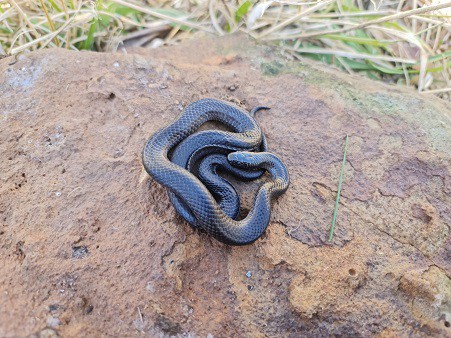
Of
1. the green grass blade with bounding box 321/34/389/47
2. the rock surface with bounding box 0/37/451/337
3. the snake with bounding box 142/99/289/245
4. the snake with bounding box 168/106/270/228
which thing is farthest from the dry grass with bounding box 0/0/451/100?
the snake with bounding box 168/106/270/228

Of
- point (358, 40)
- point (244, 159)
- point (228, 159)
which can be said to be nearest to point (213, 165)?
point (228, 159)

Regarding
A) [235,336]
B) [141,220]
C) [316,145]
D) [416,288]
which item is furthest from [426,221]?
[141,220]

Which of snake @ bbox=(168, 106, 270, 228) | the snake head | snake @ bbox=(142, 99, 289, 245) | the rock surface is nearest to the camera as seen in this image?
the rock surface

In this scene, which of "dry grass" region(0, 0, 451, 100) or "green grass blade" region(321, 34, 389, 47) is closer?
"dry grass" region(0, 0, 451, 100)

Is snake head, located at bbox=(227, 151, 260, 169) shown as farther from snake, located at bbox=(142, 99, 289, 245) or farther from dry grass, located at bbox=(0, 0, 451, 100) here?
dry grass, located at bbox=(0, 0, 451, 100)

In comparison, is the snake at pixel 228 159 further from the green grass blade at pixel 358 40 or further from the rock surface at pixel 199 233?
the green grass blade at pixel 358 40

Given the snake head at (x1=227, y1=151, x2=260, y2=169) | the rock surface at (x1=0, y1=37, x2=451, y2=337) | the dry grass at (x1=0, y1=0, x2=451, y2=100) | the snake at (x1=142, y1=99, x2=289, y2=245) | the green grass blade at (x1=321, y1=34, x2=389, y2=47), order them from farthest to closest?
the green grass blade at (x1=321, y1=34, x2=389, y2=47) → the dry grass at (x1=0, y1=0, x2=451, y2=100) → the snake head at (x1=227, y1=151, x2=260, y2=169) → the snake at (x1=142, y1=99, x2=289, y2=245) → the rock surface at (x1=0, y1=37, x2=451, y2=337)
